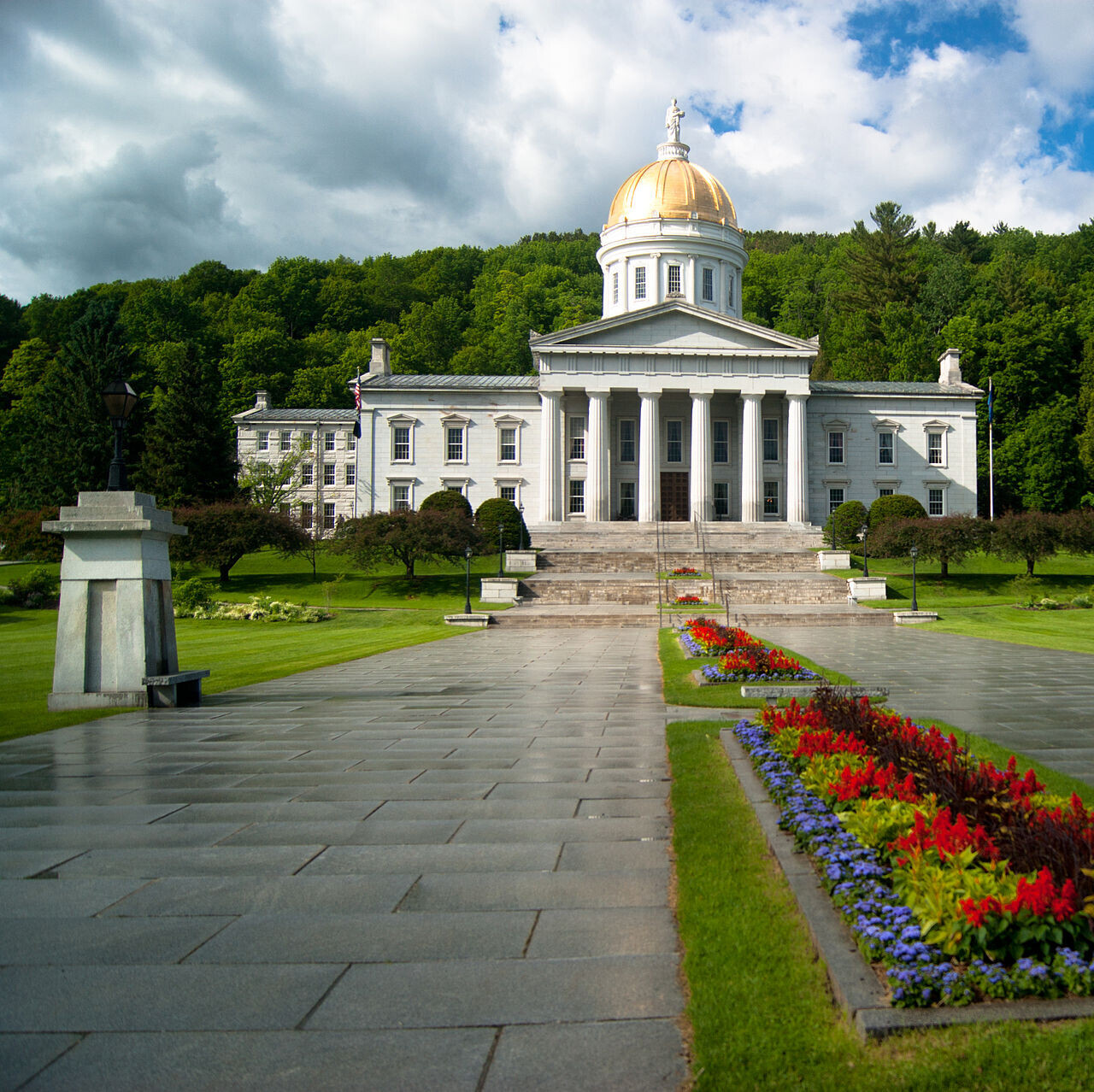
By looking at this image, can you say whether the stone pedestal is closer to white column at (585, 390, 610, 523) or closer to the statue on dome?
white column at (585, 390, 610, 523)

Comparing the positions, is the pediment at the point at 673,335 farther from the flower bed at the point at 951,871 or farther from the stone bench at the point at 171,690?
the flower bed at the point at 951,871

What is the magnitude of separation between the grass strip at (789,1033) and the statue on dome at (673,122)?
7386 centimetres

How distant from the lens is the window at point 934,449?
62906 mm

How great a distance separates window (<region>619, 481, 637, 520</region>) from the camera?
61281 millimetres

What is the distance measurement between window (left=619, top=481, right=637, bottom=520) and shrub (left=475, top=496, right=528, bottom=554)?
35.5ft

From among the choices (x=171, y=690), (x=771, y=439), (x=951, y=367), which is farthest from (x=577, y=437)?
(x=171, y=690)

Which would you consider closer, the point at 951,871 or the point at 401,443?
the point at 951,871

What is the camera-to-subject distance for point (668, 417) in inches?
2443

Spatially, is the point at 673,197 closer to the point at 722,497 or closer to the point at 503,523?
the point at 722,497

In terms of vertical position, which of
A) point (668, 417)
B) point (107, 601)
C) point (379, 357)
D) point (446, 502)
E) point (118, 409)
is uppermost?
point (379, 357)

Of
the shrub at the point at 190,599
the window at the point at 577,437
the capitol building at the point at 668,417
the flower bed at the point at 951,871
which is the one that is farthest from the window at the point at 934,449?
the flower bed at the point at 951,871

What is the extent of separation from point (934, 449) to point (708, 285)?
66.1ft

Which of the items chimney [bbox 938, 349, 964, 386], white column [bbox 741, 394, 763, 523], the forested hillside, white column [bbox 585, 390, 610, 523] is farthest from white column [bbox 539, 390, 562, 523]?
chimney [bbox 938, 349, 964, 386]

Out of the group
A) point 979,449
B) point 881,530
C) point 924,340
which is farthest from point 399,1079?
point 924,340
